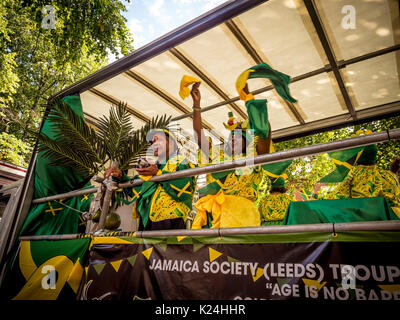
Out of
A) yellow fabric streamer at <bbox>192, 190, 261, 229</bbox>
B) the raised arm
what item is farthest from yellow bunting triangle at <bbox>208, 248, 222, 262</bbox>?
the raised arm

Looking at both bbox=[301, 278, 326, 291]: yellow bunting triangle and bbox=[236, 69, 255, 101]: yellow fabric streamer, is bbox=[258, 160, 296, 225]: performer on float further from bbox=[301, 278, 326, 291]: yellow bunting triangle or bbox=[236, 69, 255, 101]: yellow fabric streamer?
bbox=[301, 278, 326, 291]: yellow bunting triangle

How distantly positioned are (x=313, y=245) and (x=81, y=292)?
1806 mm

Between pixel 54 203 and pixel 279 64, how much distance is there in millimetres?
3543

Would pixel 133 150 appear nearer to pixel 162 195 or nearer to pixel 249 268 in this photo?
pixel 162 195

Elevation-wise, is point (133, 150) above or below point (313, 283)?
above

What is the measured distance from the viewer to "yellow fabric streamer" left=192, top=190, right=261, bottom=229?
2.05 meters

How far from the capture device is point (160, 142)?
268 centimetres

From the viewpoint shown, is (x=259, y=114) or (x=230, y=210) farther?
(x=230, y=210)

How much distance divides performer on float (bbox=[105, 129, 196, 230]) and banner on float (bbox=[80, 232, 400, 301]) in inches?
19.9

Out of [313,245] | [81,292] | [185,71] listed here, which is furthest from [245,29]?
[81,292]

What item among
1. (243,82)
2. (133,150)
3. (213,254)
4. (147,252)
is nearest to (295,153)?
(243,82)

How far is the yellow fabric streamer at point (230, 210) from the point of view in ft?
6.74

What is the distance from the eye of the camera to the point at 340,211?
4.98 ft
